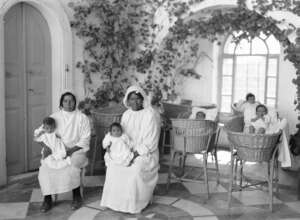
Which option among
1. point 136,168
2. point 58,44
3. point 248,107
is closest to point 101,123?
point 58,44

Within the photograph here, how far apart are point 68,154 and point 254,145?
1781 mm

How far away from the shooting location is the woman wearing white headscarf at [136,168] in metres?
3.93

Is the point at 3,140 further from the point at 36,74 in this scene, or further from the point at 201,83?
the point at 201,83

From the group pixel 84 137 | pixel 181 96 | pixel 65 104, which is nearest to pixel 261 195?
pixel 84 137

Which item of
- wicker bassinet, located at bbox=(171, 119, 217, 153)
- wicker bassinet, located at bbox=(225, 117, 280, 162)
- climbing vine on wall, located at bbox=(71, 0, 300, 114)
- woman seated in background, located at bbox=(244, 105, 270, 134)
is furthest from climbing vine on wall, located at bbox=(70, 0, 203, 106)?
wicker bassinet, located at bbox=(225, 117, 280, 162)

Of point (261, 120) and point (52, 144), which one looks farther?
point (261, 120)

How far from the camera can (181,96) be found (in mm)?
8258

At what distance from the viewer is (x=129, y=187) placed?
3.91 metres

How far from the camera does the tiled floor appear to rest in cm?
397

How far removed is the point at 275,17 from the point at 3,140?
3416 mm

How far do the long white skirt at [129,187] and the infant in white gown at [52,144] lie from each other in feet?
1.47

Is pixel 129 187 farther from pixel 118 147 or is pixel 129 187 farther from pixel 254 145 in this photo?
pixel 254 145

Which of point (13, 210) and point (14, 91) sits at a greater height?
point (14, 91)

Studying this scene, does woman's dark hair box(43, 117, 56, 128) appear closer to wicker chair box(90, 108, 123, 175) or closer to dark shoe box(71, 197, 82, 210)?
dark shoe box(71, 197, 82, 210)
